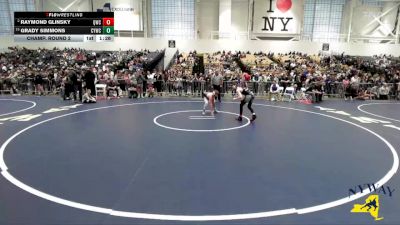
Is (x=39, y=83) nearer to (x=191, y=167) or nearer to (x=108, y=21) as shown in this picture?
(x=108, y=21)

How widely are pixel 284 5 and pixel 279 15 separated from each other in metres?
1.29

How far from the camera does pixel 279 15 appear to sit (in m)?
39.7

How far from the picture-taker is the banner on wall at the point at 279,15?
39.3 metres

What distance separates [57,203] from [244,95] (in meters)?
8.27

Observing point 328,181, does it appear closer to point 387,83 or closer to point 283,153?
point 283,153

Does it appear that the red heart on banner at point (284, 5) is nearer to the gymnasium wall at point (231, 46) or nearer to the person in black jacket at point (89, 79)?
the gymnasium wall at point (231, 46)

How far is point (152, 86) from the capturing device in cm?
1923

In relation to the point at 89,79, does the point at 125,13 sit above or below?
above

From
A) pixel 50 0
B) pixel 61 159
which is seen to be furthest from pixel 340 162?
pixel 50 0
